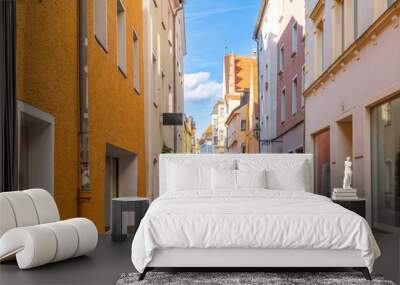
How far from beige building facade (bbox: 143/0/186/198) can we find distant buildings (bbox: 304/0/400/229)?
360cm

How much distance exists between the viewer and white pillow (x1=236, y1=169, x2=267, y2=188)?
18.9 ft

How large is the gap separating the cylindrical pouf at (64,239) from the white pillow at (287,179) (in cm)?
259

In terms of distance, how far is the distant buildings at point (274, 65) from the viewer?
13.9m

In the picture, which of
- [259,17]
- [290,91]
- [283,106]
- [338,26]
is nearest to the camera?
[338,26]

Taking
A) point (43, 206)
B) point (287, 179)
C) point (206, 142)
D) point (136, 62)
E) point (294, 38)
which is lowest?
point (43, 206)

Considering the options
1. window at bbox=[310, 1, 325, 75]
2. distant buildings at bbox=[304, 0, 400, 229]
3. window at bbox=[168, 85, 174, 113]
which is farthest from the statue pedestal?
window at bbox=[168, 85, 174, 113]

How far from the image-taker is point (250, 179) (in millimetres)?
5785

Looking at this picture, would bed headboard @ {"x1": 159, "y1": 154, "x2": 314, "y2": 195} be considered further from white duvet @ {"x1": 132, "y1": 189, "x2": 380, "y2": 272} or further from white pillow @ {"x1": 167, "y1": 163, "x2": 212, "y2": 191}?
white duvet @ {"x1": 132, "y1": 189, "x2": 380, "y2": 272}

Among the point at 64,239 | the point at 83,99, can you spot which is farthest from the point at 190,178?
the point at 64,239

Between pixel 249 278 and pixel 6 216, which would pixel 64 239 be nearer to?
pixel 6 216

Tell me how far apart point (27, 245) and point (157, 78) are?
860 centimetres

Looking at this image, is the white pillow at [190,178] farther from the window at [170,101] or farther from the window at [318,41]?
the window at [170,101]

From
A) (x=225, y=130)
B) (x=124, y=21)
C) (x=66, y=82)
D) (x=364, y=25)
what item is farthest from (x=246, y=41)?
(x=225, y=130)

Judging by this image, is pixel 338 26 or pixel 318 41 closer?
pixel 338 26
